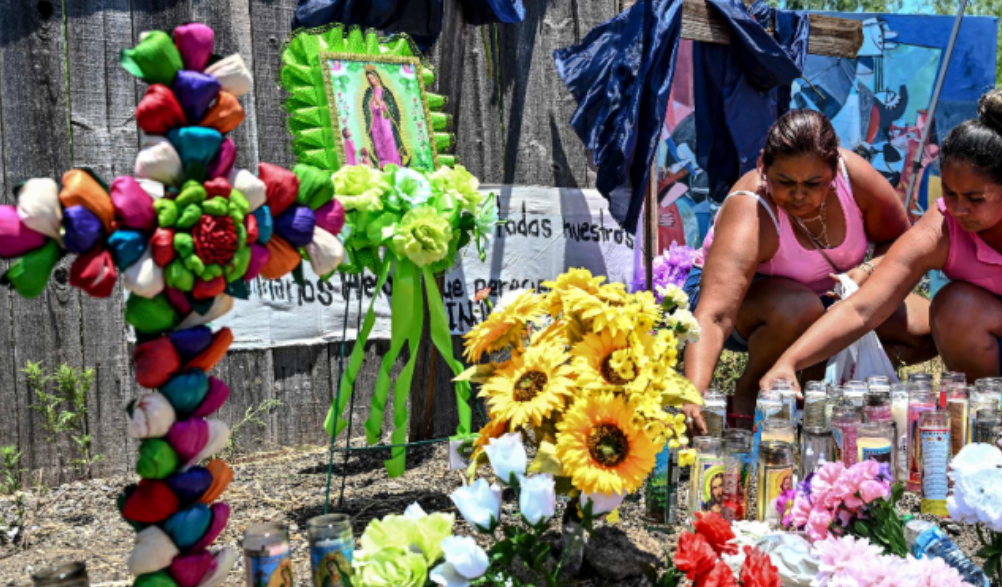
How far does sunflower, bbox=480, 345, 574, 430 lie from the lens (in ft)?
5.65

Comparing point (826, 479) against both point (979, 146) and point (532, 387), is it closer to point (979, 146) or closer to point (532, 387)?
point (532, 387)

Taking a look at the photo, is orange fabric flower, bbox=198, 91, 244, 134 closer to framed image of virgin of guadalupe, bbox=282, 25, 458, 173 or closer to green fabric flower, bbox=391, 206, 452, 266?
green fabric flower, bbox=391, 206, 452, 266

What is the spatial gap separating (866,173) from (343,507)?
2.19 metres

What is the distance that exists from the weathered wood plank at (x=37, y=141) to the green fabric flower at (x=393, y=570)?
1.96 meters

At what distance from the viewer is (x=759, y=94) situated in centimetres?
425

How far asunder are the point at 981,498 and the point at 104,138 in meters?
2.82

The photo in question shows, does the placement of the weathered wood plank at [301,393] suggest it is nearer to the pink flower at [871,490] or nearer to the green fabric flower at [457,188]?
the green fabric flower at [457,188]

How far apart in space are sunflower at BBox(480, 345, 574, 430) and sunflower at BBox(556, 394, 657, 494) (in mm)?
55

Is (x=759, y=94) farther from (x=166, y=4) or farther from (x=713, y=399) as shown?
(x=166, y=4)

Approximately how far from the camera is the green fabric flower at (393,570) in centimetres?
160

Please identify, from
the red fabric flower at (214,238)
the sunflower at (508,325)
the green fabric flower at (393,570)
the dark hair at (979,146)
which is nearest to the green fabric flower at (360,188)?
the sunflower at (508,325)

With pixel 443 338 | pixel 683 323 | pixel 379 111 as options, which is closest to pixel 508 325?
pixel 683 323

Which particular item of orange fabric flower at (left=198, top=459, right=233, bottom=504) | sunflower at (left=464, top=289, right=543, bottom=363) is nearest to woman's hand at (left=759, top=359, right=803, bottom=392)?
sunflower at (left=464, top=289, right=543, bottom=363)

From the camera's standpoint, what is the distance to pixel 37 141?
3082 millimetres
